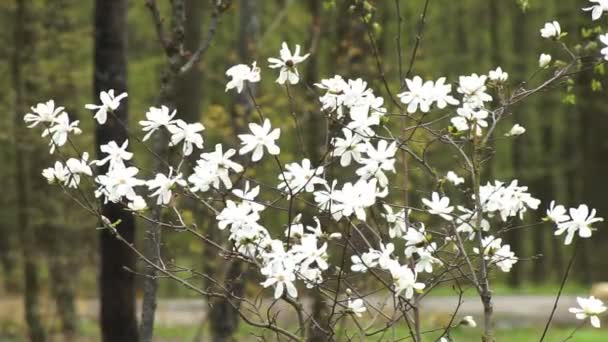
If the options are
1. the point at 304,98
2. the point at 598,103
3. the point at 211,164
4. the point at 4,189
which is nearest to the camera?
the point at 211,164

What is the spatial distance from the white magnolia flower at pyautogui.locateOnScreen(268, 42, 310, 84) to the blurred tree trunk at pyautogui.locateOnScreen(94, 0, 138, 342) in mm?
1700

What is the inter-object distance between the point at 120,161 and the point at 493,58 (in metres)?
18.0

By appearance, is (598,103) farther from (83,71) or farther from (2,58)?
(2,58)

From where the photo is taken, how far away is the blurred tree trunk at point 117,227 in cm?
459

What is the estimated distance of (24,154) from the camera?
10.5 m

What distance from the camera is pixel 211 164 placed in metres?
2.88

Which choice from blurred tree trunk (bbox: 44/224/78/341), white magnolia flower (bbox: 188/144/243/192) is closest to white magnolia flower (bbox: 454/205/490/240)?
white magnolia flower (bbox: 188/144/243/192)

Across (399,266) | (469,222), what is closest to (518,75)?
(469,222)

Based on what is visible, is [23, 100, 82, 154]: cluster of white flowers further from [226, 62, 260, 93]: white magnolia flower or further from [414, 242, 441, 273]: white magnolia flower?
[414, 242, 441, 273]: white magnolia flower

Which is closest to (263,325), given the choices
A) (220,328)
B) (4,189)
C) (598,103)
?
(220,328)

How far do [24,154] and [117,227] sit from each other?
6.44 metres

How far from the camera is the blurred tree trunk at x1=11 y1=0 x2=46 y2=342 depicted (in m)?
9.91

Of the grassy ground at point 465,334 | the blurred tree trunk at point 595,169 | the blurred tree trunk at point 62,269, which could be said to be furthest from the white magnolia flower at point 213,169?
the blurred tree trunk at point 595,169

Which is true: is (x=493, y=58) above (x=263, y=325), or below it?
above
